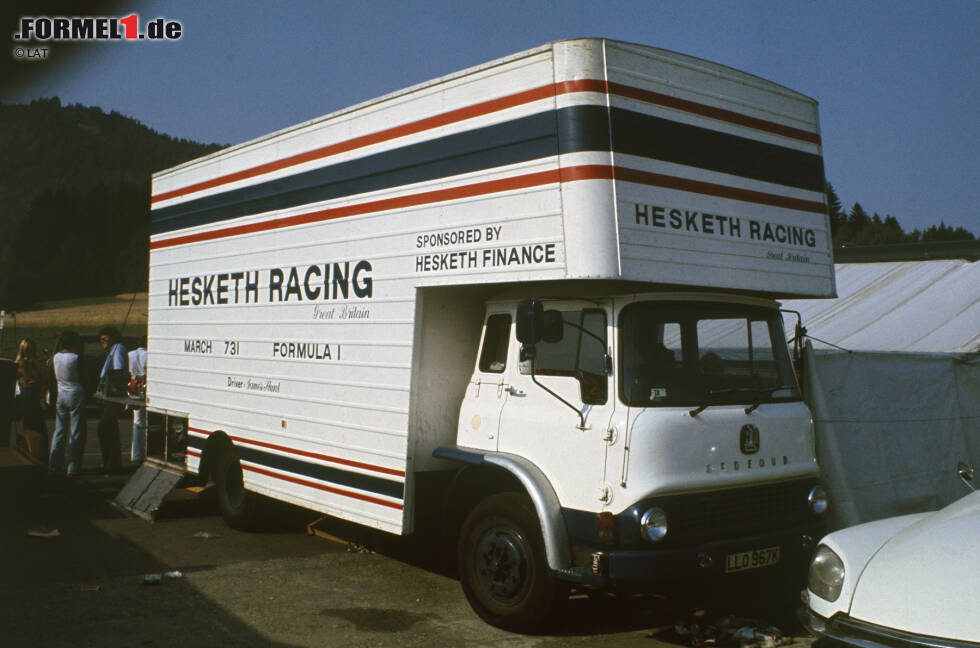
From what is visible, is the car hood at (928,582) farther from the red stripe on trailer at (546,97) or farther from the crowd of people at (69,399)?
the crowd of people at (69,399)

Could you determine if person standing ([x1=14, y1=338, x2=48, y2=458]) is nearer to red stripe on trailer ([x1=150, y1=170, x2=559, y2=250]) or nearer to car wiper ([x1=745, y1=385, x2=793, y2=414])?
red stripe on trailer ([x1=150, y1=170, x2=559, y2=250])

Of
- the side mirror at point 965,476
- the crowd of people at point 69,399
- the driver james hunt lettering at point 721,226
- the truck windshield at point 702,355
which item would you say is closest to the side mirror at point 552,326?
the truck windshield at point 702,355

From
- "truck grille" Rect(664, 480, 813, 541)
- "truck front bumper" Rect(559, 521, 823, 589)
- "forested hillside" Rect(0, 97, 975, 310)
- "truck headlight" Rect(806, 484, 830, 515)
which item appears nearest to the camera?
"truck front bumper" Rect(559, 521, 823, 589)

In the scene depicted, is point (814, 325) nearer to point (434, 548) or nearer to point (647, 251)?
point (434, 548)

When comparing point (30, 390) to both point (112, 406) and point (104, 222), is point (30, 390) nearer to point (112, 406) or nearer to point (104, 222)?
point (112, 406)

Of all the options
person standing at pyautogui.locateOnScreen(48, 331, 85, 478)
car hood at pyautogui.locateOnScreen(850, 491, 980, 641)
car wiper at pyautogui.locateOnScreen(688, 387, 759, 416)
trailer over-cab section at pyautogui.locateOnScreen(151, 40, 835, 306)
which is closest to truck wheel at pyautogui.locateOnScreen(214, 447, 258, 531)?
trailer over-cab section at pyautogui.locateOnScreen(151, 40, 835, 306)

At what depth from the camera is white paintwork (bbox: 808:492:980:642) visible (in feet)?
11.8

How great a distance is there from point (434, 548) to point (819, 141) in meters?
4.79

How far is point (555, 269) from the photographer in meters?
5.31

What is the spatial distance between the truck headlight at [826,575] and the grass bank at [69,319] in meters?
40.0

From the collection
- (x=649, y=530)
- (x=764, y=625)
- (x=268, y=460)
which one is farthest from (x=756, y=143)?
(x=268, y=460)

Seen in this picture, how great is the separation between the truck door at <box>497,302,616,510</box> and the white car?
135cm

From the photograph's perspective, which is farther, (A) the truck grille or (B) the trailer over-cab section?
(B) the trailer over-cab section

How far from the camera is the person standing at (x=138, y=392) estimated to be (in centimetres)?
1187
